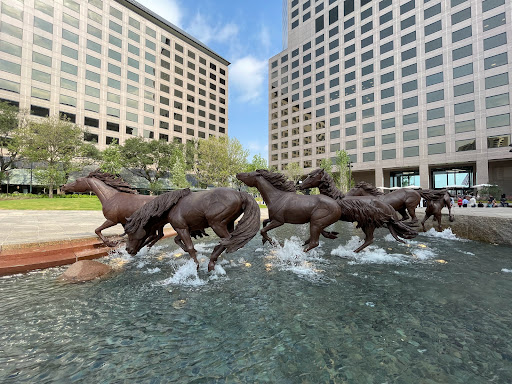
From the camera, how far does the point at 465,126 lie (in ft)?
123

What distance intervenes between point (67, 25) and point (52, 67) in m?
8.92

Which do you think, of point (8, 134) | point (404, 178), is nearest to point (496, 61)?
point (404, 178)

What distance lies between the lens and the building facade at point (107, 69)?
117 ft

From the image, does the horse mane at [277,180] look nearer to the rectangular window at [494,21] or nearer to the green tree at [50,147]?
the green tree at [50,147]

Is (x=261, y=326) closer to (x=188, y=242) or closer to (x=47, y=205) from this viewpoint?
(x=188, y=242)

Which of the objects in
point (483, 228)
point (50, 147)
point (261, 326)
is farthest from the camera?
point (50, 147)

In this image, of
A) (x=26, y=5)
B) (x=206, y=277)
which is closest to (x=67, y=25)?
(x=26, y=5)

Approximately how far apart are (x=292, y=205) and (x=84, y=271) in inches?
169

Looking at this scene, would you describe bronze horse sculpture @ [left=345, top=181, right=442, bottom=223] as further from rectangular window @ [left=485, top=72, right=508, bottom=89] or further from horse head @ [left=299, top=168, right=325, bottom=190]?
rectangular window @ [left=485, top=72, right=508, bottom=89]

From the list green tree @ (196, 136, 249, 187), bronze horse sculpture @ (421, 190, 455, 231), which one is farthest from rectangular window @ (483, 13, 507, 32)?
bronze horse sculpture @ (421, 190, 455, 231)

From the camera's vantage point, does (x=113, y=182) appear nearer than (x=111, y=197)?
No

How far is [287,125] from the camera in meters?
63.7

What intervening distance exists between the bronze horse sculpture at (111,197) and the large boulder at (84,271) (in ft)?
4.79

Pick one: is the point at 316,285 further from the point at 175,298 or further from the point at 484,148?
the point at 484,148
